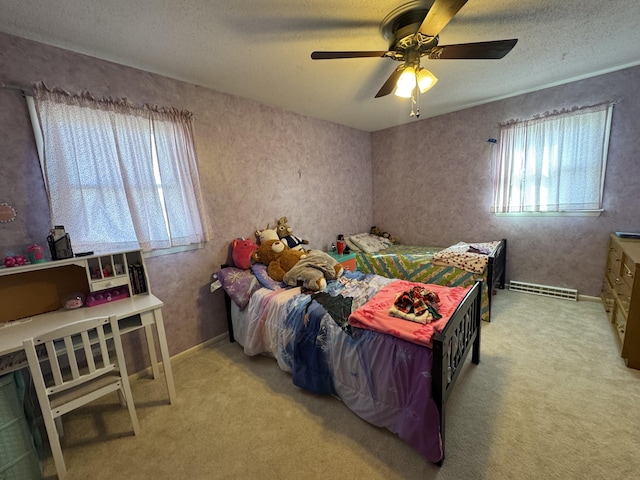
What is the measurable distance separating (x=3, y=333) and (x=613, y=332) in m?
4.62

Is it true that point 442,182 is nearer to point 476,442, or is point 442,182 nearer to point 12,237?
point 476,442

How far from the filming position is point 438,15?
1.23 meters

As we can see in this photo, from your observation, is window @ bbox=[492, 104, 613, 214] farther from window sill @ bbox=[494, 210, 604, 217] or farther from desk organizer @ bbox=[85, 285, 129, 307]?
desk organizer @ bbox=[85, 285, 129, 307]

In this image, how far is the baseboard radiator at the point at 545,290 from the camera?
3.04m

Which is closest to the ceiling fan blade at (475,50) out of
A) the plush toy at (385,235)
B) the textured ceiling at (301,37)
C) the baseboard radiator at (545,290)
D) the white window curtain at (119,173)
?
the textured ceiling at (301,37)

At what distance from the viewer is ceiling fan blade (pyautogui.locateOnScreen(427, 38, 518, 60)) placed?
1437mm

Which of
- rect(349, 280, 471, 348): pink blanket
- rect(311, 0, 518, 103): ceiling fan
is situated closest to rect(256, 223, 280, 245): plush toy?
rect(349, 280, 471, 348): pink blanket

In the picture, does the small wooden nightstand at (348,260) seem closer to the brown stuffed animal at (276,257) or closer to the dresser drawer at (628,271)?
the brown stuffed animal at (276,257)

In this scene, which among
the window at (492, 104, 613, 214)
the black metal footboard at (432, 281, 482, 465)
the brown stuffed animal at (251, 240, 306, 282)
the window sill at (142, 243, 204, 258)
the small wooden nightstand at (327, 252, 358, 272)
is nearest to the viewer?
the black metal footboard at (432, 281, 482, 465)

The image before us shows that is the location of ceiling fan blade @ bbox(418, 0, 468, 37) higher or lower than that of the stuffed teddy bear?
higher

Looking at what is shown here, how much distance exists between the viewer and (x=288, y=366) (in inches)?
80.4

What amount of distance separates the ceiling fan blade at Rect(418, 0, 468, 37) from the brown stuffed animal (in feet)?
6.36

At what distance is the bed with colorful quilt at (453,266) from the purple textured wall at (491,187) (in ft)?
1.23

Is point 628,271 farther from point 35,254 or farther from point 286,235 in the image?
point 35,254
